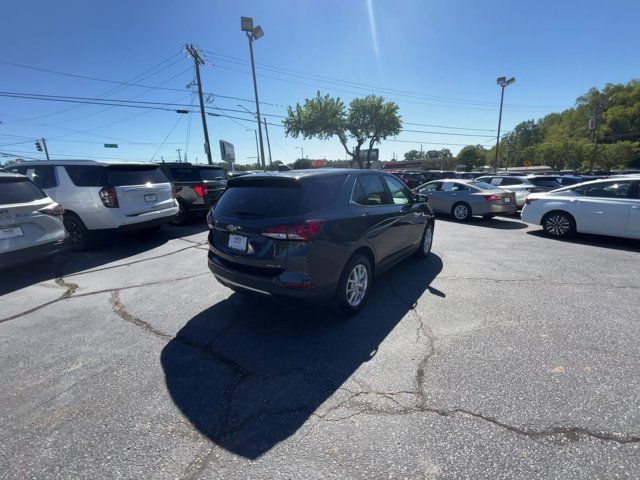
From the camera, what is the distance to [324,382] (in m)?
2.49

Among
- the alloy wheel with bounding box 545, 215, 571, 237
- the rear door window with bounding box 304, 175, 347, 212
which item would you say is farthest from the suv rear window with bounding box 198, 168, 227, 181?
the alloy wheel with bounding box 545, 215, 571, 237

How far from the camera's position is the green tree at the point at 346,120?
40.7 m

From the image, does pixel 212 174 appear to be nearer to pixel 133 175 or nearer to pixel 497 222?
pixel 133 175

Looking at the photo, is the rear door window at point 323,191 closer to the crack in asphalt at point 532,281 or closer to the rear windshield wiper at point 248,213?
the rear windshield wiper at point 248,213

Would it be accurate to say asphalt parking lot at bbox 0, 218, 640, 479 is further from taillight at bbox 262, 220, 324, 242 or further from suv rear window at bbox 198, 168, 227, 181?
suv rear window at bbox 198, 168, 227, 181

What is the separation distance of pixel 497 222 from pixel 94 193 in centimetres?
1091

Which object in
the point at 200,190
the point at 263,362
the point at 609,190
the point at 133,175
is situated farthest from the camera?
the point at 200,190

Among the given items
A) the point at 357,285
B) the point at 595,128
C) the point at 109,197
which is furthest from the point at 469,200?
the point at 595,128

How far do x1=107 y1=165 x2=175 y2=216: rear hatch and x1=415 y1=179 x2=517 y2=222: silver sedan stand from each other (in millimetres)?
7230

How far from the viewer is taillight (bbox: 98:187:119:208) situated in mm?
5879

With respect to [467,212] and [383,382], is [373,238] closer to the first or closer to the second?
[383,382]

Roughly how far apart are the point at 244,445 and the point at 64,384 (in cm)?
173

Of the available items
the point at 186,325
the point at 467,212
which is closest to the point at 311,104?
the point at 467,212

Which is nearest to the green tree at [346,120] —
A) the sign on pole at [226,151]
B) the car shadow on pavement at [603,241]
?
the sign on pole at [226,151]
